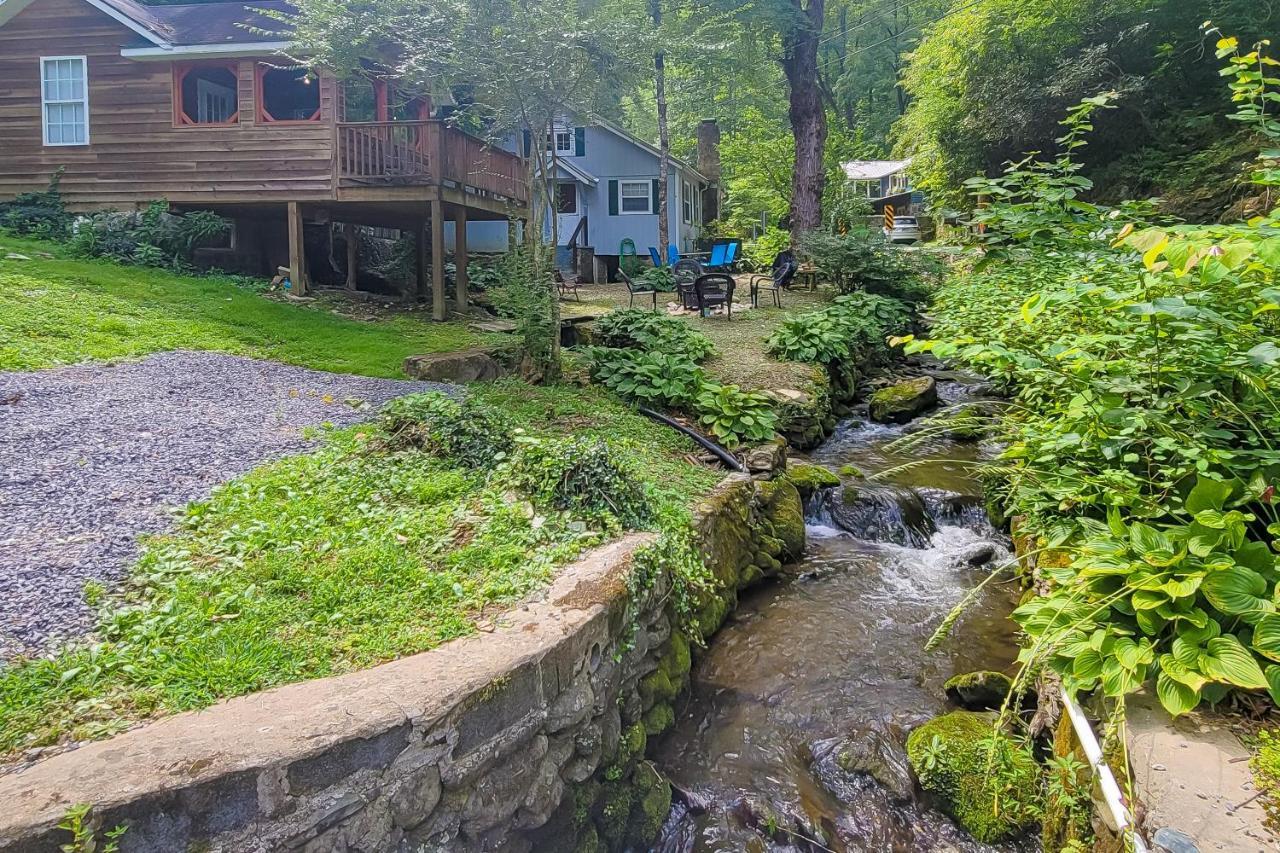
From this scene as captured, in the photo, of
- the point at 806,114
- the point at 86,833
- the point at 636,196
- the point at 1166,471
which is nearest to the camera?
the point at 86,833

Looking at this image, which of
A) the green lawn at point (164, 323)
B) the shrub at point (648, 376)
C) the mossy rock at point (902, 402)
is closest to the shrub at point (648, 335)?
the shrub at point (648, 376)

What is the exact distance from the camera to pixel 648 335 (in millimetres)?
8172

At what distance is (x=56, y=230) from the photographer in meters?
12.1

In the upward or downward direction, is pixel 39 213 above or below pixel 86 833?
above

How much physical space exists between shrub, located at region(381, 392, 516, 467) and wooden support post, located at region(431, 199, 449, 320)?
627 centimetres

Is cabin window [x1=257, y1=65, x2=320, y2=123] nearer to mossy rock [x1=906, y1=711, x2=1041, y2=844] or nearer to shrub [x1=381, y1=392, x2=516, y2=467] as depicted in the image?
shrub [x1=381, y1=392, x2=516, y2=467]

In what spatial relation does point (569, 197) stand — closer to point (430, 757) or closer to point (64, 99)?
point (64, 99)

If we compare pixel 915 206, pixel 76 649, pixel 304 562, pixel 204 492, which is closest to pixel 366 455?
pixel 204 492

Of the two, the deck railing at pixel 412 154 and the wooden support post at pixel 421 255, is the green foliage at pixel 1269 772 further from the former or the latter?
the wooden support post at pixel 421 255

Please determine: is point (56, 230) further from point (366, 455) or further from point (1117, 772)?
point (1117, 772)

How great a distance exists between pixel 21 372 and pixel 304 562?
16.5 feet

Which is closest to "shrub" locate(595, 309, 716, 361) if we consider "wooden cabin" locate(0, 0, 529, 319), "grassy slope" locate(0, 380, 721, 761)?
"grassy slope" locate(0, 380, 721, 761)

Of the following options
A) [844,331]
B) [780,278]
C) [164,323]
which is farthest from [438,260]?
[780,278]

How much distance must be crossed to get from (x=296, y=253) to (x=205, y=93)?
5073 mm
